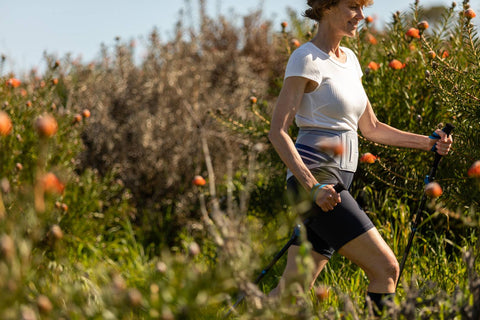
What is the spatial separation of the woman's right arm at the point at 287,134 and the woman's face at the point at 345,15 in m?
0.34

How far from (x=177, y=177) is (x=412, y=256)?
2.58 metres

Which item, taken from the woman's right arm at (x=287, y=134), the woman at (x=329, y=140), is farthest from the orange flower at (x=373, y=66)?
the woman's right arm at (x=287, y=134)

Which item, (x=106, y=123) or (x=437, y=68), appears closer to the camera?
(x=437, y=68)

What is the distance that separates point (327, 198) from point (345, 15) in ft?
3.00

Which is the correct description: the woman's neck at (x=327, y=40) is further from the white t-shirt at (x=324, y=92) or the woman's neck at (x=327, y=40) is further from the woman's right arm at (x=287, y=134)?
the woman's right arm at (x=287, y=134)

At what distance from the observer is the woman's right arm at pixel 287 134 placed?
2508 millimetres

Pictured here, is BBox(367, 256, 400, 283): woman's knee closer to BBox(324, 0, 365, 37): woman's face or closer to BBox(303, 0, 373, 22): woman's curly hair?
BBox(324, 0, 365, 37): woman's face

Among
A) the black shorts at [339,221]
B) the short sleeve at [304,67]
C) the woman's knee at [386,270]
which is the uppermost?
the short sleeve at [304,67]

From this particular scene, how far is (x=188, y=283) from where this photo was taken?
1.55 m

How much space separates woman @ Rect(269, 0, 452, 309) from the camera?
99.7 inches

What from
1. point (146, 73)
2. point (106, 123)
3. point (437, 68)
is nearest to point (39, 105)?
point (106, 123)

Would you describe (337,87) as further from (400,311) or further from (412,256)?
(412,256)

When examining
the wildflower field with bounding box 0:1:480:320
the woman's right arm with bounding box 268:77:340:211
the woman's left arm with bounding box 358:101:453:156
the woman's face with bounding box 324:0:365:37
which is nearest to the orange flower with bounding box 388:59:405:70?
the wildflower field with bounding box 0:1:480:320

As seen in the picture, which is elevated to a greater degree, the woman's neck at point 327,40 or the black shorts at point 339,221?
the woman's neck at point 327,40
